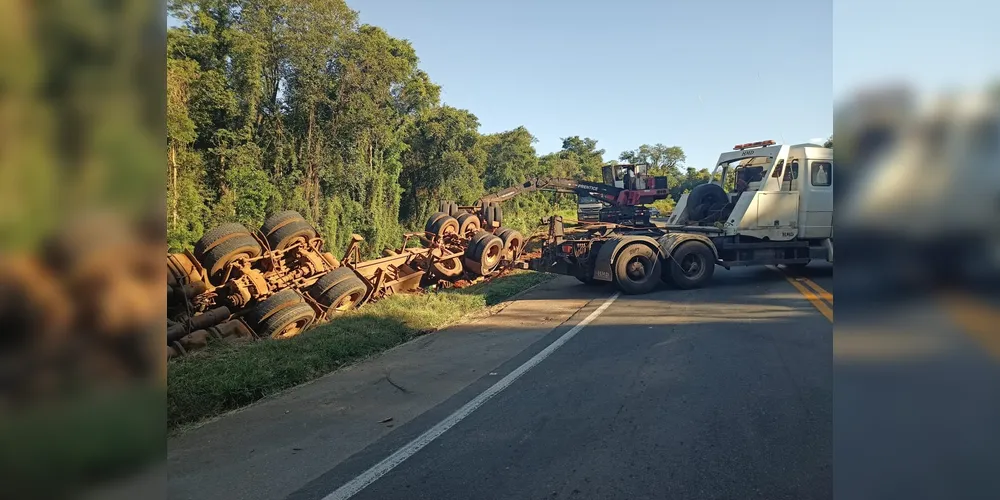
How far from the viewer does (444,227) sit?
15.2 m

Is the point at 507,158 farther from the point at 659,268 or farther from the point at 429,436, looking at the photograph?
the point at 429,436

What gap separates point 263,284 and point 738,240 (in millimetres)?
10002

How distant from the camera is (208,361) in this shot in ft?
23.4

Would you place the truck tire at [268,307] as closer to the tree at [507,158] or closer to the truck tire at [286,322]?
the truck tire at [286,322]

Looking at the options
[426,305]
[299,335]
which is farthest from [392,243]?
[299,335]

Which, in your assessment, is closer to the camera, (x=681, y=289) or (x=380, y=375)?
(x=380, y=375)

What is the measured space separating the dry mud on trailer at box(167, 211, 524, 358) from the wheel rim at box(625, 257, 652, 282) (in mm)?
4707

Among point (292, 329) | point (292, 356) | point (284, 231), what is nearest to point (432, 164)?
point (284, 231)
